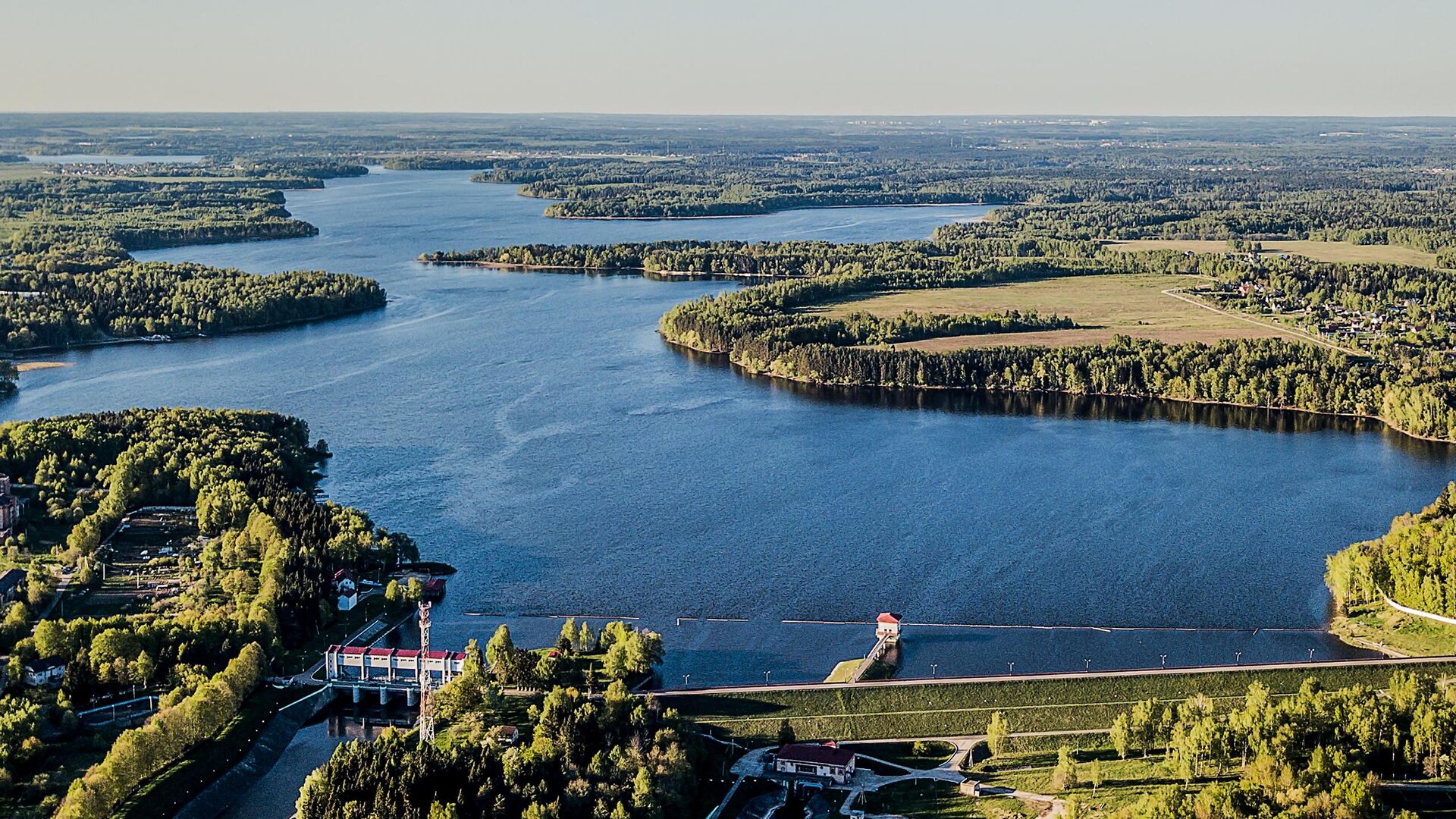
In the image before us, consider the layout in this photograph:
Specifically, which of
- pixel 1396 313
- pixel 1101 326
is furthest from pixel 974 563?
pixel 1396 313

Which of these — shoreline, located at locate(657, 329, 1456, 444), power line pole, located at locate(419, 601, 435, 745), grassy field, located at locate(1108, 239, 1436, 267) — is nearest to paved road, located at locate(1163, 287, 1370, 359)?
shoreline, located at locate(657, 329, 1456, 444)

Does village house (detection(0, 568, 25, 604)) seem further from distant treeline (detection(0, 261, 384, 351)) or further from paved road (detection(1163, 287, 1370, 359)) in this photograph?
paved road (detection(1163, 287, 1370, 359))

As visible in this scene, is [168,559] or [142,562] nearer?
[142,562]

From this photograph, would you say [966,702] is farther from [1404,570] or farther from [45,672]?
[45,672]

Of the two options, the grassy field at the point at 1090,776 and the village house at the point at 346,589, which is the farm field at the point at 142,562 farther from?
the grassy field at the point at 1090,776

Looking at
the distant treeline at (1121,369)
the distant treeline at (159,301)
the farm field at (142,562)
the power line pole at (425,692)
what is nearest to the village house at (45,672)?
the farm field at (142,562)

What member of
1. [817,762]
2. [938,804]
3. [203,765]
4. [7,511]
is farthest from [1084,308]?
[203,765]
